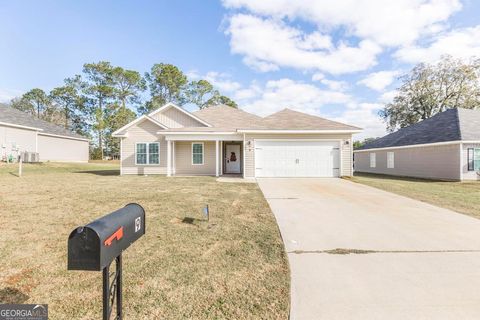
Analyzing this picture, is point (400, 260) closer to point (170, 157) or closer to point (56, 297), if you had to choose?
point (56, 297)

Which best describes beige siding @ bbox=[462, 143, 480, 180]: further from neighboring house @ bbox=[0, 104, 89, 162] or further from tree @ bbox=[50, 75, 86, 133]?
tree @ bbox=[50, 75, 86, 133]

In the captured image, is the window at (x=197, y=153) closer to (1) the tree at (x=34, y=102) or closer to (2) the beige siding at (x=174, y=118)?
(2) the beige siding at (x=174, y=118)

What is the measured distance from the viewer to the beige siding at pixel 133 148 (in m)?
15.7

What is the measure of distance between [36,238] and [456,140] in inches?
768

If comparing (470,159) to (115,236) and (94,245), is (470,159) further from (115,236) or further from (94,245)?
(94,245)

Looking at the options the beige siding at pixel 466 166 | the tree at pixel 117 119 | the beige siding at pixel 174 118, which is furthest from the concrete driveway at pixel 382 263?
the tree at pixel 117 119

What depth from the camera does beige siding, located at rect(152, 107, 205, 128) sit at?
660 inches

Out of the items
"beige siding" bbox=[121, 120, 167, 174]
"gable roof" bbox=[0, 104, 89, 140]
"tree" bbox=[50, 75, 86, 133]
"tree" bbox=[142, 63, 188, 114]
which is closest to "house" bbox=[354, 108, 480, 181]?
"beige siding" bbox=[121, 120, 167, 174]

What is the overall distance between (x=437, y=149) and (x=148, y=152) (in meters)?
19.2

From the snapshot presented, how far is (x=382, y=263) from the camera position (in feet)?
11.1

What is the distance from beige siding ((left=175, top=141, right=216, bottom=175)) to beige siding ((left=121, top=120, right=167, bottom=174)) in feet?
2.79

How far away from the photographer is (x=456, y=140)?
14.1 m

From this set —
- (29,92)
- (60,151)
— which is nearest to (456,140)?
(60,151)

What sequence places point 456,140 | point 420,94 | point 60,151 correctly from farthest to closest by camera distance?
point 420,94 → point 60,151 → point 456,140
